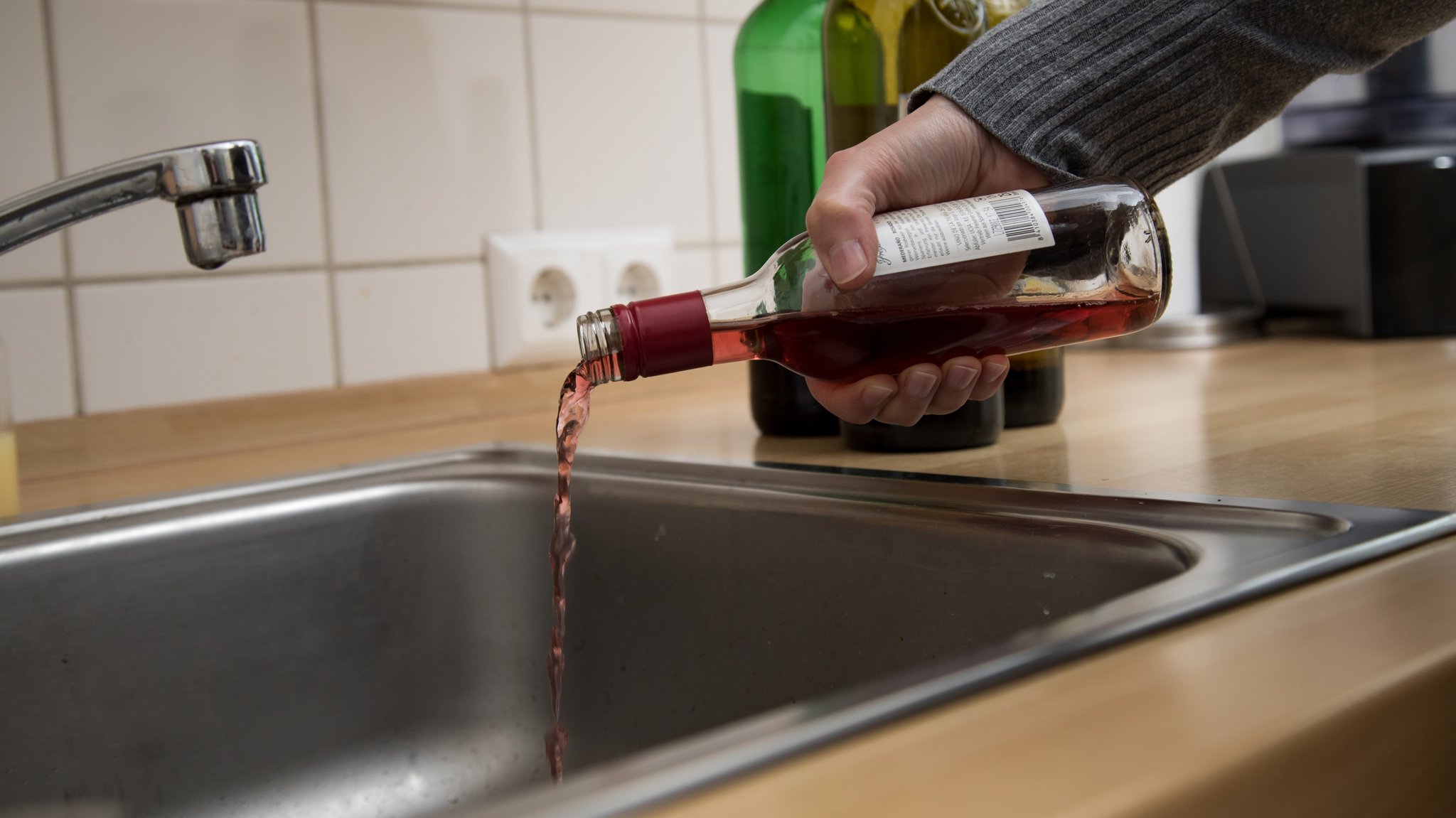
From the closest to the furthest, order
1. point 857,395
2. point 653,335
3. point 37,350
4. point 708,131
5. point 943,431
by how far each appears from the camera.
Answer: point 653,335
point 857,395
point 943,431
point 37,350
point 708,131

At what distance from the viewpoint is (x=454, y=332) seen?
98cm

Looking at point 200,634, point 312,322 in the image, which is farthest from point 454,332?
point 200,634

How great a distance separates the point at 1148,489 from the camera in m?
0.56

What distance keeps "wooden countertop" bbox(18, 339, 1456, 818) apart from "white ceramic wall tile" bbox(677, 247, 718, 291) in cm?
9

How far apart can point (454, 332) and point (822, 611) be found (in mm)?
497

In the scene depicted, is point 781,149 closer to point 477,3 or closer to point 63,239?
point 477,3

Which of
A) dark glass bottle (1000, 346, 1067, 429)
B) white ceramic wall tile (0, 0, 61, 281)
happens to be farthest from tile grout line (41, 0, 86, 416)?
dark glass bottle (1000, 346, 1067, 429)

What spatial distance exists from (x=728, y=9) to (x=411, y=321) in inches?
16.4

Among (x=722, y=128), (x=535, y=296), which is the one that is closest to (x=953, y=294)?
(x=535, y=296)

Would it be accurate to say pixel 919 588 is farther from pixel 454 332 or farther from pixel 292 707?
pixel 454 332

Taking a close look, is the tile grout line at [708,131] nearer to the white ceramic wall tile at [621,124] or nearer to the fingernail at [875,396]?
the white ceramic wall tile at [621,124]

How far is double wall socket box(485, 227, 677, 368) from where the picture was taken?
0.99m

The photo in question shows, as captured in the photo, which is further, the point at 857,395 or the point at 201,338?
the point at 201,338

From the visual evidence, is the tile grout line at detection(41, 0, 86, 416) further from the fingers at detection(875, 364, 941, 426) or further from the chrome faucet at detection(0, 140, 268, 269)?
the fingers at detection(875, 364, 941, 426)
